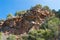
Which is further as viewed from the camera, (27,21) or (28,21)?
(27,21)

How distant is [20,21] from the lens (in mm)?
38969

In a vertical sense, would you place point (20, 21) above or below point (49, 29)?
above

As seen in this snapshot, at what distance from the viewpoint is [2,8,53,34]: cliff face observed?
121ft

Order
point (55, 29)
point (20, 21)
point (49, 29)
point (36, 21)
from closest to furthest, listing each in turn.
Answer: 1. point (55, 29)
2. point (49, 29)
3. point (36, 21)
4. point (20, 21)

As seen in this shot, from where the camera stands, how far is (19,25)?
38.8m

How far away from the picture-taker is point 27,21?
37750 mm

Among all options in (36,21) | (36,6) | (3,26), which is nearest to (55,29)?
(36,21)

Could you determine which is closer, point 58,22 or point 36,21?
point 58,22

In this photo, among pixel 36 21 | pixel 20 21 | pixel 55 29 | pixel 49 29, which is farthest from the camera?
pixel 20 21

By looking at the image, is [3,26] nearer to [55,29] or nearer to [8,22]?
[8,22]

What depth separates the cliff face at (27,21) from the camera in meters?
36.8

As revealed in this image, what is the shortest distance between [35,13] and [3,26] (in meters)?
6.82

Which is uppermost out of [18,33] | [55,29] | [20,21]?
[20,21]

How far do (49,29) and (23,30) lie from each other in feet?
41.5
